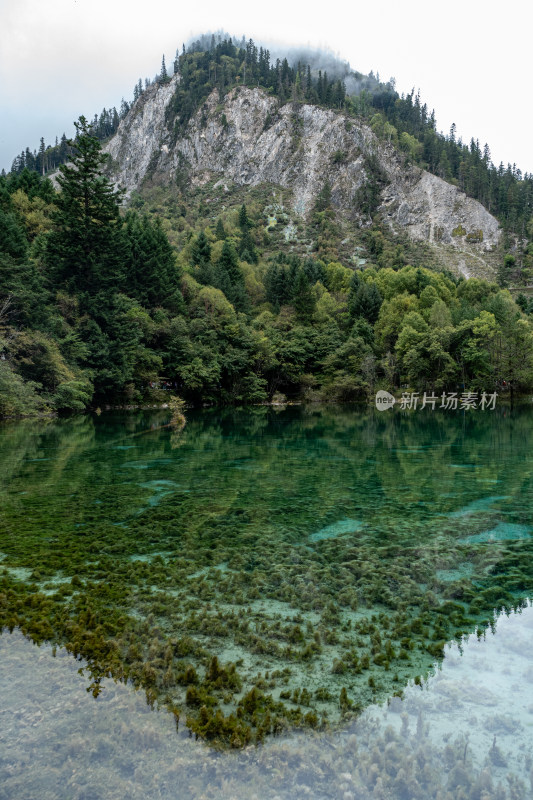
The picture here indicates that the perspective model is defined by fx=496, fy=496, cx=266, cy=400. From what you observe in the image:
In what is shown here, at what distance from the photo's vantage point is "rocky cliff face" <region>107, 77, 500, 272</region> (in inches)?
4781

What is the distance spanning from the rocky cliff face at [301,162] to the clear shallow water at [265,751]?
117m

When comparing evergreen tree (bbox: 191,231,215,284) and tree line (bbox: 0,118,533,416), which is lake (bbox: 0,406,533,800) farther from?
evergreen tree (bbox: 191,231,215,284)

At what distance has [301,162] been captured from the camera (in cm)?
13512

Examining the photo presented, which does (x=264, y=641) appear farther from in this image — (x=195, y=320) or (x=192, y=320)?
(x=192, y=320)

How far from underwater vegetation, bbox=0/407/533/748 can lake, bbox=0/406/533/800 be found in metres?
0.03

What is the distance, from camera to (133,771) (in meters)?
3.56

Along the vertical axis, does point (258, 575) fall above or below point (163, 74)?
below

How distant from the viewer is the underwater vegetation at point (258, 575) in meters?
4.65

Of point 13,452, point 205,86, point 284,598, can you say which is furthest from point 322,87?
point 284,598

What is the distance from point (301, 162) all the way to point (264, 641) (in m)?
146

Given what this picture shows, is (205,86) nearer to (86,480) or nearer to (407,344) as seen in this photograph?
(407,344)

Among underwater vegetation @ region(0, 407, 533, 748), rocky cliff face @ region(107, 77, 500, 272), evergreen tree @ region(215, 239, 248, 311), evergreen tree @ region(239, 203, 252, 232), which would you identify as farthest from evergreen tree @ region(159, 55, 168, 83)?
underwater vegetation @ region(0, 407, 533, 748)

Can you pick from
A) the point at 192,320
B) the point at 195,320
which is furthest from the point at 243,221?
the point at 195,320

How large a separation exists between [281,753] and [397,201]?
137765 millimetres
